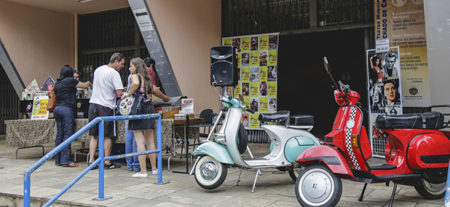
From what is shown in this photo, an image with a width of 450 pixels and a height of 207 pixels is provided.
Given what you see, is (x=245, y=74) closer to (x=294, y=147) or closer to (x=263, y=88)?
(x=263, y=88)

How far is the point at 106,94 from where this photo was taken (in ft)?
21.8

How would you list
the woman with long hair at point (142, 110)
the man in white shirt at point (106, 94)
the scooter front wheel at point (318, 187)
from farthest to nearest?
the man in white shirt at point (106, 94) < the woman with long hair at point (142, 110) < the scooter front wheel at point (318, 187)

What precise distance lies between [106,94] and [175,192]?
2.30 m

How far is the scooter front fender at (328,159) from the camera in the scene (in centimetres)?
399

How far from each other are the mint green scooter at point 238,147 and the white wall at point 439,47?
6.11 ft

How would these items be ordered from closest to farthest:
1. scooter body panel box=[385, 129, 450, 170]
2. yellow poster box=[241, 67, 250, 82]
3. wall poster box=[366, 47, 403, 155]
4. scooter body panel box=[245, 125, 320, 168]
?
scooter body panel box=[385, 129, 450, 170]
scooter body panel box=[245, 125, 320, 168]
wall poster box=[366, 47, 403, 155]
yellow poster box=[241, 67, 250, 82]

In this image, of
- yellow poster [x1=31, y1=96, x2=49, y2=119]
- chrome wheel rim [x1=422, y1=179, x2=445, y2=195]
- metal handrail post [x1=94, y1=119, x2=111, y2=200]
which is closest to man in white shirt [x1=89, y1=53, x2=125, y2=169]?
yellow poster [x1=31, y1=96, x2=49, y2=119]

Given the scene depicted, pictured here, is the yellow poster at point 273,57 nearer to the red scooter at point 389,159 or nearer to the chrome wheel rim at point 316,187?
the red scooter at point 389,159

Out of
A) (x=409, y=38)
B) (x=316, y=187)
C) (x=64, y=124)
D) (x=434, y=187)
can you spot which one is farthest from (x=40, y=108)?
(x=409, y=38)

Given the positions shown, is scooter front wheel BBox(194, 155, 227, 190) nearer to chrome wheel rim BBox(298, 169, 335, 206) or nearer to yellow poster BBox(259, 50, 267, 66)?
chrome wheel rim BBox(298, 169, 335, 206)

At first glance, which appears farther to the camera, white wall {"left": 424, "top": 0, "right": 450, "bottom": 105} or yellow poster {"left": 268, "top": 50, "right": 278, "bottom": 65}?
yellow poster {"left": 268, "top": 50, "right": 278, "bottom": 65}

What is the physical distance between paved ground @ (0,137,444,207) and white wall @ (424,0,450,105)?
152 centimetres

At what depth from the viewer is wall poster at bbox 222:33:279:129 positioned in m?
9.92

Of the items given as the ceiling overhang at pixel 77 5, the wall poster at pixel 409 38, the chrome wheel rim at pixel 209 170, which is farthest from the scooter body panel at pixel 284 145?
the ceiling overhang at pixel 77 5
